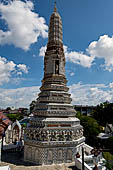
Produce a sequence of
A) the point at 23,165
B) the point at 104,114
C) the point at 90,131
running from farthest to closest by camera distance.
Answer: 1. the point at 104,114
2. the point at 90,131
3. the point at 23,165

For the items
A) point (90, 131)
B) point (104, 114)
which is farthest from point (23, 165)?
point (104, 114)

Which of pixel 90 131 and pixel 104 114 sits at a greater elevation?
pixel 104 114

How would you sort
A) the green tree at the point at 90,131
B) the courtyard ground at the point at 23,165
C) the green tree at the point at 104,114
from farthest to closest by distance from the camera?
the green tree at the point at 104,114, the green tree at the point at 90,131, the courtyard ground at the point at 23,165

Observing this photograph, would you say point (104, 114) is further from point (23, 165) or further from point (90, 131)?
point (23, 165)

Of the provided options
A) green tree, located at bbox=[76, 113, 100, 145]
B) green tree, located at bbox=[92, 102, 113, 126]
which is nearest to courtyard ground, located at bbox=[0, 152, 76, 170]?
green tree, located at bbox=[76, 113, 100, 145]

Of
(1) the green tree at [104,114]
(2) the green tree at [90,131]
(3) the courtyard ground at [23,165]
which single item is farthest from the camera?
(1) the green tree at [104,114]

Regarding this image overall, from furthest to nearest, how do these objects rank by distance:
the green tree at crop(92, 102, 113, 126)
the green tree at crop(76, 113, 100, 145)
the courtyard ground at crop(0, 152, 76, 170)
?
the green tree at crop(92, 102, 113, 126) → the green tree at crop(76, 113, 100, 145) → the courtyard ground at crop(0, 152, 76, 170)

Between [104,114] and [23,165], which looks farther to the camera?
[104,114]

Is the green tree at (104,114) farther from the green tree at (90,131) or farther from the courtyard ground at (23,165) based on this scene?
the courtyard ground at (23,165)

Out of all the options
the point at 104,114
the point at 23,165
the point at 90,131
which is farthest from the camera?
the point at 104,114

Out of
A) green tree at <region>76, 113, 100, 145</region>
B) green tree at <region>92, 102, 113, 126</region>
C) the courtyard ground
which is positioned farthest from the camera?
green tree at <region>92, 102, 113, 126</region>

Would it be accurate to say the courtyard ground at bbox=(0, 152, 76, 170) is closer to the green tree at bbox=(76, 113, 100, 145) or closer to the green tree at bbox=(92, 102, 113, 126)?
the green tree at bbox=(76, 113, 100, 145)

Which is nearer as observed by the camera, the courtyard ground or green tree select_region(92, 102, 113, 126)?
the courtyard ground

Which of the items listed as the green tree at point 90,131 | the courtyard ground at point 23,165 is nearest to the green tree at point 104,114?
the green tree at point 90,131
